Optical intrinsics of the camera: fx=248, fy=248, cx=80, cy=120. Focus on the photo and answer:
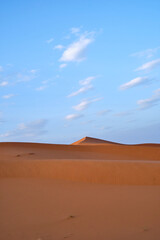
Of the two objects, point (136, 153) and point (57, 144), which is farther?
point (57, 144)

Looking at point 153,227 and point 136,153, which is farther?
point 136,153

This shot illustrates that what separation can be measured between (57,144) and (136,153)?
5.68 m

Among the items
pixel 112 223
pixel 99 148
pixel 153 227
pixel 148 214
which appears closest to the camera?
pixel 153 227

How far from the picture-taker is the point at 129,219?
344 centimetres

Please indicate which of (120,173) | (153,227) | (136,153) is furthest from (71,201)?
(136,153)

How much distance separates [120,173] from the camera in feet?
24.2

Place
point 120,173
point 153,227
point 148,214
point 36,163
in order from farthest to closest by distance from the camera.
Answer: point 36,163 → point 120,173 → point 148,214 → point 153,227

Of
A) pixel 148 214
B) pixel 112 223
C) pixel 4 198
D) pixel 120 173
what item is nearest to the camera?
pixel 112 223

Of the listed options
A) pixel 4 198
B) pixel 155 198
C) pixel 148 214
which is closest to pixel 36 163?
pixel 4 198

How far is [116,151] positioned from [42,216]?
13277 mm

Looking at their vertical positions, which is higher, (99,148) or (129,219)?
(99,148)

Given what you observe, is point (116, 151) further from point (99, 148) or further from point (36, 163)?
point (36, 163)

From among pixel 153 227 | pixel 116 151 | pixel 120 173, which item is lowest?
pixel 153 227

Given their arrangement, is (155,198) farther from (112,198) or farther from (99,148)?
(99,148)
